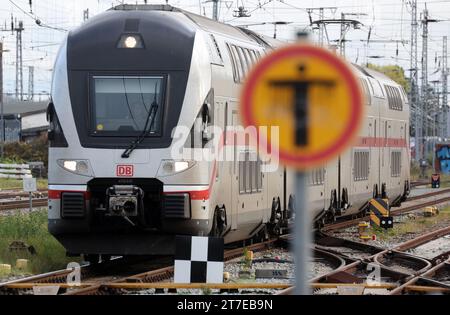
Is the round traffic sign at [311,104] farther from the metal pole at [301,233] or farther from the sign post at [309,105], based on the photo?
the metal pole at [301,233]

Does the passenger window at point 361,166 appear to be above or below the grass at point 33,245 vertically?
above

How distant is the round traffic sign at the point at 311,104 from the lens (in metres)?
4.93

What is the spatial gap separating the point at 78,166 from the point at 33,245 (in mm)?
3616

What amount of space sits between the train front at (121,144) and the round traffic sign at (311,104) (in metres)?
9.34

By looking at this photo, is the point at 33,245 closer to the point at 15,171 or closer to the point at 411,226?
the point at 411,226

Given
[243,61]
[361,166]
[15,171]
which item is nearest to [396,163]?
[361,166]

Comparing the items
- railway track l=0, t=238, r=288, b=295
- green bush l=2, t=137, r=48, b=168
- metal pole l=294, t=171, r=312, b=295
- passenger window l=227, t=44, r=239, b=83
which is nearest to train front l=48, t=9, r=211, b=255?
railway track l=0, t=238, r=288, b=295

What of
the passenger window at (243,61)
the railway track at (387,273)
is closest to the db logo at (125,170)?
the railway track at (387,273)

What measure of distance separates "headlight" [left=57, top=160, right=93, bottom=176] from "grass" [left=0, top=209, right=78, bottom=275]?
160 cm

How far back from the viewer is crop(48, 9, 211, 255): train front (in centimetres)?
1435

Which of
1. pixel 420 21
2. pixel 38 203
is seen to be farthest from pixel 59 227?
pixel 420 21

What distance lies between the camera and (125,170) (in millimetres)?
14359
